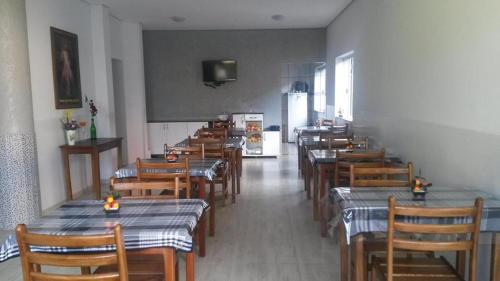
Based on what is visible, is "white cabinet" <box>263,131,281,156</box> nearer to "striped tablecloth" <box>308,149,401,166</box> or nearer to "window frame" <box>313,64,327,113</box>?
"window frame" <box>313,64,327,113</box>

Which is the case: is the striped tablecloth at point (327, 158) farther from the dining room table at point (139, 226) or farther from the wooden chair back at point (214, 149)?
the dining room table at point (139, 226)

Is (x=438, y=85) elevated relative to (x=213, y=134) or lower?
elevated

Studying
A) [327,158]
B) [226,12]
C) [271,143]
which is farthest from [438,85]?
[271,143]

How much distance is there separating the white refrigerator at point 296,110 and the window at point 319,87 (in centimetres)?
30

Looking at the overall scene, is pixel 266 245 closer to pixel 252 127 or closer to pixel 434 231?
pixel 434 231

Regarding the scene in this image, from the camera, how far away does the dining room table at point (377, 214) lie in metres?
1.98

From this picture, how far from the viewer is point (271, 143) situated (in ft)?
27.0

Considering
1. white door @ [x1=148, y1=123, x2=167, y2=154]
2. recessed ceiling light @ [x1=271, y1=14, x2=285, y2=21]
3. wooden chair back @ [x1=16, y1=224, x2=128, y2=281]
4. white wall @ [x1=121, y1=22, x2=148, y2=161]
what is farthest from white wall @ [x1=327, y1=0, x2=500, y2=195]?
white door @ [x1=148, y1=123, x2=167, y2=154]

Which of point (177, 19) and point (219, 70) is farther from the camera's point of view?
point (219, 70)

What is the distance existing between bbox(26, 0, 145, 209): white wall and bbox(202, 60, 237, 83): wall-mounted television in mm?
1380

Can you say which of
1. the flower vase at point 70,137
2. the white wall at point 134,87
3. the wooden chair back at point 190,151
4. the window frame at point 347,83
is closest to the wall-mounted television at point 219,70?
the white wall at point 134,87

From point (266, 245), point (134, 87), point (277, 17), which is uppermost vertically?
point (277, 17)

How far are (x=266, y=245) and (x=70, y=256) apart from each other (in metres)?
2.15

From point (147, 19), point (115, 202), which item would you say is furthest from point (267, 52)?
point (115, 202)
